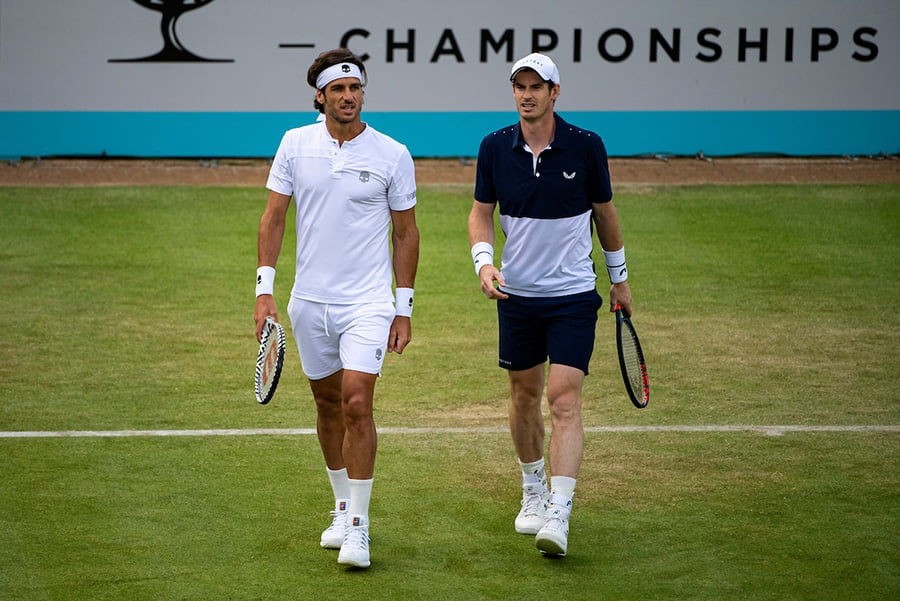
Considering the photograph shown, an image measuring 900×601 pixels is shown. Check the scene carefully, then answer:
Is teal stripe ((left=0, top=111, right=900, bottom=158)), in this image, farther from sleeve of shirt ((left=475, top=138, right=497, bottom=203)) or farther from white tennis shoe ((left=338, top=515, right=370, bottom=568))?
white tennis shoe ((left=338, top=515, right=370, bottom=568))

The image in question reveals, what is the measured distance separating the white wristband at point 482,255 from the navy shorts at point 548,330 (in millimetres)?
225

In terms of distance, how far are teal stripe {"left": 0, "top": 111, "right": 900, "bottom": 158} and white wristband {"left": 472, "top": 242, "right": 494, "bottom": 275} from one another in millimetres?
11529

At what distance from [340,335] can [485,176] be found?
42.1 inches

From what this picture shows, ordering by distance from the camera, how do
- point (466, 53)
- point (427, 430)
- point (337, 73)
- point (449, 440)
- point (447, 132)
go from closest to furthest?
point (337, 73) → point (449, 440) → point (427, 430) → point (466, 53) → point (447, 132)

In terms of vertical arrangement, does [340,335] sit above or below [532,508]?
above

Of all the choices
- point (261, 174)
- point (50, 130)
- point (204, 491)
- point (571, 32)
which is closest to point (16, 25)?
point (50, 130)

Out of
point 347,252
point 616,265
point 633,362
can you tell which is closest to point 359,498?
point 347,252

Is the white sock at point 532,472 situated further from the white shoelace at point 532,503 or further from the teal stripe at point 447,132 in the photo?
the teal stripe at point 447,132

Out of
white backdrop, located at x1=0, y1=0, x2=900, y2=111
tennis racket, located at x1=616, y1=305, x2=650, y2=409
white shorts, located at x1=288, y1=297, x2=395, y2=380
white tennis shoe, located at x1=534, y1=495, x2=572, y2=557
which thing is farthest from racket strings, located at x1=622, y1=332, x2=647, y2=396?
white backdrop, located at x1=0, y1=0, x2=900, y2=111

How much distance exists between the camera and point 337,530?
20.4 ft

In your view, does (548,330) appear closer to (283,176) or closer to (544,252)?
(544,252)

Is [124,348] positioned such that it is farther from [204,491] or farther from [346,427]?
[346,427]

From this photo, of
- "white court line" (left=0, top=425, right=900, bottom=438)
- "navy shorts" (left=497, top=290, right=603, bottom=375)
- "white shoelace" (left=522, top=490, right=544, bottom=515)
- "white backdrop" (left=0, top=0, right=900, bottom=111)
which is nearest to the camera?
"navy shorts" (left=497, top=290, right=603, bottom=375)

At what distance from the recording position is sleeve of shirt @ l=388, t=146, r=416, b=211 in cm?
610
